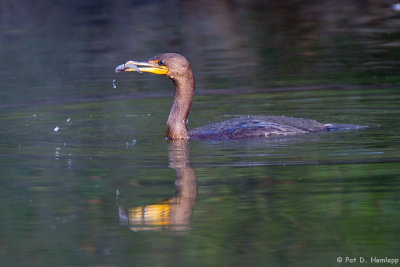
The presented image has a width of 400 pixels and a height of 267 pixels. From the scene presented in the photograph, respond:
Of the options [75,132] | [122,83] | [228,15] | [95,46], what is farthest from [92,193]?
[228,15]

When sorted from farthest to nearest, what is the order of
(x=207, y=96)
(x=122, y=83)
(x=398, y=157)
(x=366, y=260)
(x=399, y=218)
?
(x=122, y=83)
(x=207, y=96)
(x=398, y=157)
(x=399, y=218)
(x=366, y=260)

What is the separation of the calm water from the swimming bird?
0.63 feet

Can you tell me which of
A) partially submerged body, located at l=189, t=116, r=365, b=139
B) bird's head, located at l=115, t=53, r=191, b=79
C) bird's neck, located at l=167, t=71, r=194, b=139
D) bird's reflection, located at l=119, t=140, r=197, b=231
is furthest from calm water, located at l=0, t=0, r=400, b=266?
bird's head, located at l=115, t=53, r=191, b=79

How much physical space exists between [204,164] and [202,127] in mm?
1851

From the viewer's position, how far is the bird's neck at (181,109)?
10664mm

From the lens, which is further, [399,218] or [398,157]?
[398,157]

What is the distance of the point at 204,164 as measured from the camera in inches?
350

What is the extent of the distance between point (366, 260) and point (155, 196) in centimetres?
230

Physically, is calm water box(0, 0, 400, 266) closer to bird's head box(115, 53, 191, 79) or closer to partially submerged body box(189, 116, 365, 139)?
partially submerged body box(189, 116, 365, 139)

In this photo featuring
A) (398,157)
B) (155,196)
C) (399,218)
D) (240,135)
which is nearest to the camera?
(399,218)

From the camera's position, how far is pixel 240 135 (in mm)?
10281

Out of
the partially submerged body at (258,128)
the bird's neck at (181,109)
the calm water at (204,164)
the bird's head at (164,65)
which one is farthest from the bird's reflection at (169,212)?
the bird's head at (164,65)

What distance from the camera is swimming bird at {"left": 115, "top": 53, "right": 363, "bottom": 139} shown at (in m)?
10.3

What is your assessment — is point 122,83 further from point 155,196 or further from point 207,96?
point 155,196
